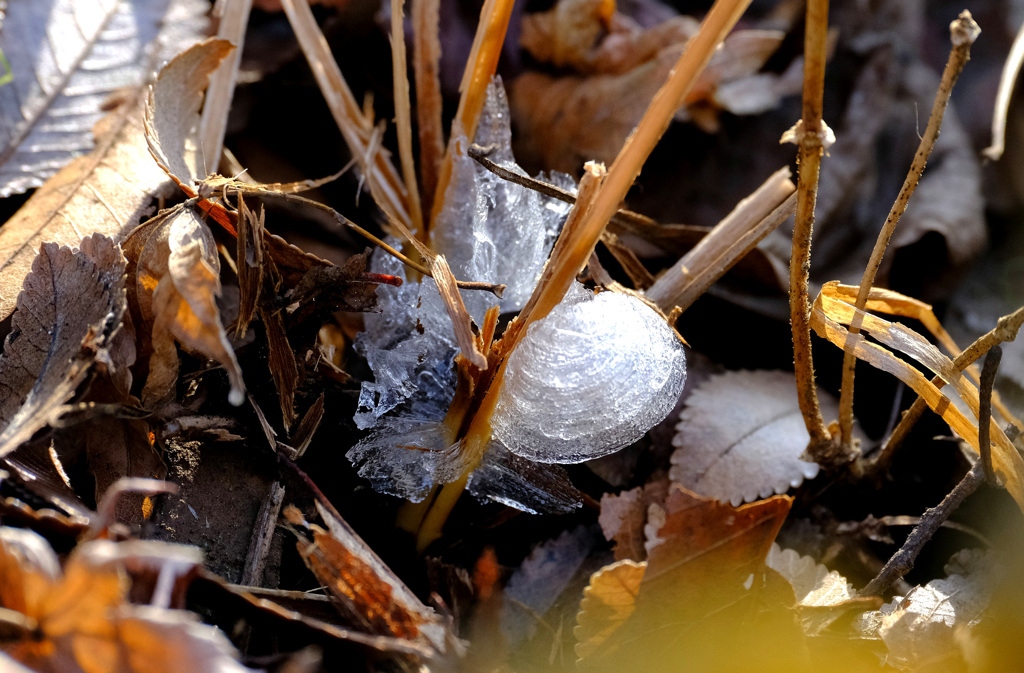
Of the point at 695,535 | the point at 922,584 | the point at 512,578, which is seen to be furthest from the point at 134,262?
the point at 922,584

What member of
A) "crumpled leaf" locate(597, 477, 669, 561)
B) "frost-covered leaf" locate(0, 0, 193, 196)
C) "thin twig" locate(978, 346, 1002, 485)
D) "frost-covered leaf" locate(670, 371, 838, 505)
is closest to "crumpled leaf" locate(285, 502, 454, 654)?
"crumpled leaf" locate(597, 477, 669, 561)

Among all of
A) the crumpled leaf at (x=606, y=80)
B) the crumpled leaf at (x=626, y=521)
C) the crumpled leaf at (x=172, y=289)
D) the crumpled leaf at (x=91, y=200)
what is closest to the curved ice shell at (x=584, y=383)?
the crumpled leaf at (x=626, y=521)

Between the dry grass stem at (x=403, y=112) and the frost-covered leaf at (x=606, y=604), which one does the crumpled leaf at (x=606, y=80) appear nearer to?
the dry grass stem at (x=403, y=112)

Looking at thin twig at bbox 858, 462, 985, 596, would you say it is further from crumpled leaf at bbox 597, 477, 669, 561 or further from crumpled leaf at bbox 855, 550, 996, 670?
crumpled leaf at bbox 597, 477, 669, 561

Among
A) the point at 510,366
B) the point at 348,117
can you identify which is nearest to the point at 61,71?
the point at 348,117

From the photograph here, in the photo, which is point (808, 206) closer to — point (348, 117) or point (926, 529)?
point (926, 529)
